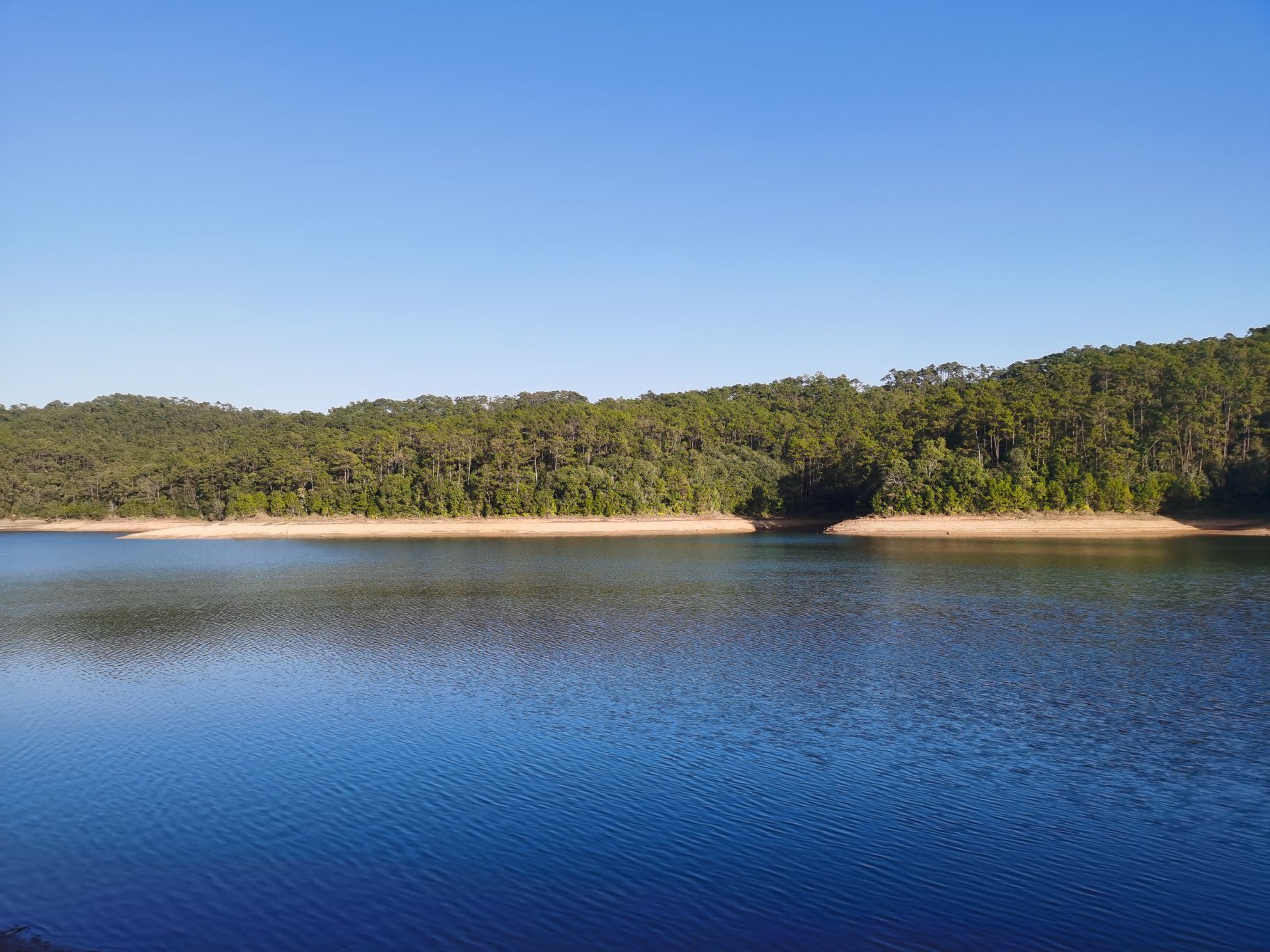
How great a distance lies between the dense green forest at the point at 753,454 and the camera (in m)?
75.1

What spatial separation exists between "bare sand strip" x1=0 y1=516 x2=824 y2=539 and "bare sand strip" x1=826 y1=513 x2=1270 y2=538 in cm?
1448

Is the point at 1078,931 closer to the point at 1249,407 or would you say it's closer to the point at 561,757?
the point at 561,757

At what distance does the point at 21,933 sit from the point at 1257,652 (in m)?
24.8

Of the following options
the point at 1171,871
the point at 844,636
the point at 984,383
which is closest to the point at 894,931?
the point at 1171,871

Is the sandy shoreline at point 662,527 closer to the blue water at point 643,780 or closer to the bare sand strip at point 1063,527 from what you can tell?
the bare sand strip at point 1063,527

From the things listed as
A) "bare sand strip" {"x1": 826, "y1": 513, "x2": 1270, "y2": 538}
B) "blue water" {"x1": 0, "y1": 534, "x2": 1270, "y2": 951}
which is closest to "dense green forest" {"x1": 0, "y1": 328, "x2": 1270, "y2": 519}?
"bare sand strip" {"x1": 826, "y1": 513, "x2": 1270, "y2": 538}

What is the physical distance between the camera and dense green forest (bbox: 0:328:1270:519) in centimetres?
7512

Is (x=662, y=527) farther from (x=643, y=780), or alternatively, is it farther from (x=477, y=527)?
(x=643, y=780)

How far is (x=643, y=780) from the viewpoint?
12.6 metres

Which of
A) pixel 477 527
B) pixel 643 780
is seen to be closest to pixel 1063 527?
pixel 477 527

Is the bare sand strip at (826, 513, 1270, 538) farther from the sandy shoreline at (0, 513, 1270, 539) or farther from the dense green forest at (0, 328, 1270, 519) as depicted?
the dense green forest at (0, 328, 1270, 519)

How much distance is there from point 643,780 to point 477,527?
73868 mm

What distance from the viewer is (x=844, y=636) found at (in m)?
24.7

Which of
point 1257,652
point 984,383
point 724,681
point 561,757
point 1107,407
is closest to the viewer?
point 561,757
